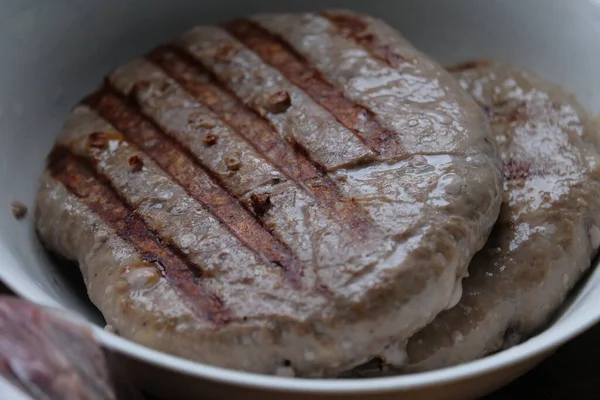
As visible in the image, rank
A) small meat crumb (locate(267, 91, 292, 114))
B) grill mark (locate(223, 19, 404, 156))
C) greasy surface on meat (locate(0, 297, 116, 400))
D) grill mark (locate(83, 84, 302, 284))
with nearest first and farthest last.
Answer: greasy surface on meat (locate(0, 297, 116, 400)) < grill mark (locate(83, 84, 302, 284)) < grill mark (locate(223, 19, 404, 156)) < small meat crumb (locate(267, 91, 292, 114))

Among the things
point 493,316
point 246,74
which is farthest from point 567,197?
point 246,74

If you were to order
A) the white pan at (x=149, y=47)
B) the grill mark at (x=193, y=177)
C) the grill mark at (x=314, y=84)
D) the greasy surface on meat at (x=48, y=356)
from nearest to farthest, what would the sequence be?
1. the greasy surface on meat at (x=48, y=356)
2. the white pan at (x=149, y=47)
3. the grill mark at (x=193, y=177)
4. the grill mark at (x=314, y=84)

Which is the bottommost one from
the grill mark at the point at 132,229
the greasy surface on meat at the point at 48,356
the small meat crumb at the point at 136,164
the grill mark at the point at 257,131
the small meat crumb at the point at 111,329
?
the small meat crumb at the point at 111,329

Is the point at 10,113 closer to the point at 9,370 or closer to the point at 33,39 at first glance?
the point at 33,39

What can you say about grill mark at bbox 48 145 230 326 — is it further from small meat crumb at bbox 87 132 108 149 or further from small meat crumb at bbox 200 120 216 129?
small meat crumb at bbox 200 120 216 129

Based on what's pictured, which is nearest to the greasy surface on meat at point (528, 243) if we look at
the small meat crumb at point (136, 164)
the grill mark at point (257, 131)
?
the grill mark at point (257, 131)

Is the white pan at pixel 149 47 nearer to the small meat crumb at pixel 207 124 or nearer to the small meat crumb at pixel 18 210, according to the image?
the small meat crumb at pixel 18 210

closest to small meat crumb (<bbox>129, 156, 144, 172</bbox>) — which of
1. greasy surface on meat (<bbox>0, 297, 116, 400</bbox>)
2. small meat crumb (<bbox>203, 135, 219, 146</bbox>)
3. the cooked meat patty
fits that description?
the cooked meat patty
